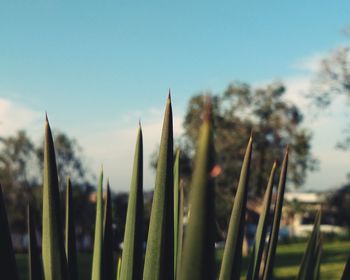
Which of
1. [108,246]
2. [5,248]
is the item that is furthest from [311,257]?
[5,248]

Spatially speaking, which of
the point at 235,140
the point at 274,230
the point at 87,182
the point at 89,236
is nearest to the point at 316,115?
the point at 235,140

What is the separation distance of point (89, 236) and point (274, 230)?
47.5 meters

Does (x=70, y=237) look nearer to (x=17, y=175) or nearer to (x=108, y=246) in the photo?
(x=108, y=246)

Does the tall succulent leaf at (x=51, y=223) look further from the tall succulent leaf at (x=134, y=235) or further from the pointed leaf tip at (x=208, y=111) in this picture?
the pointed leaf tip at (x=208, y=111)

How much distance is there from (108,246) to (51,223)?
0.37 metres

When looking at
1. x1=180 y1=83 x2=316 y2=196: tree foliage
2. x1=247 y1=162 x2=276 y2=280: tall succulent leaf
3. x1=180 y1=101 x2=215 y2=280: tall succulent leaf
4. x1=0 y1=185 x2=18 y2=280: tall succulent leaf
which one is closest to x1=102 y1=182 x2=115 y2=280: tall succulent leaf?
x1=247 y1=162 x2=276 y2=280: tall succulent leaf

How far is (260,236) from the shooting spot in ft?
4.21

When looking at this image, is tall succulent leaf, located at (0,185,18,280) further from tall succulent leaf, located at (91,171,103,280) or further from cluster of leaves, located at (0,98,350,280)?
tall succulent leaf, located at (91,171,103,280)

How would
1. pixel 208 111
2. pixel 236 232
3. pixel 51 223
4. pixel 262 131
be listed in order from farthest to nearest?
pixel 262 131
pixel 51 223
pixel 236 232
pixel 208 111

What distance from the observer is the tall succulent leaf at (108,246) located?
1.29 metres

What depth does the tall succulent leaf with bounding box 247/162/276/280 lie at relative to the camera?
1.19 metres

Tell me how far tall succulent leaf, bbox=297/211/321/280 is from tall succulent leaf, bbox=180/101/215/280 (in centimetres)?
80

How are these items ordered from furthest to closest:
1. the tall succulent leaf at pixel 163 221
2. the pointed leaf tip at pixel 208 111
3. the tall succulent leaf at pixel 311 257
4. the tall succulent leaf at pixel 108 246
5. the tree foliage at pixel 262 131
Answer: the tree foliage at pixel 262 131
the tall succulent leaf at pixel 311 257
the tall succulent leaf at pixel 108 246
the tall succulent leaf at pixel 163 221
the pointed leaf tip at pixel 208 111

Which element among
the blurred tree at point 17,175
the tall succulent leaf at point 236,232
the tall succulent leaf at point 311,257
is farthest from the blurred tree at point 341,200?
the tall succulent leaf at point 236,232
